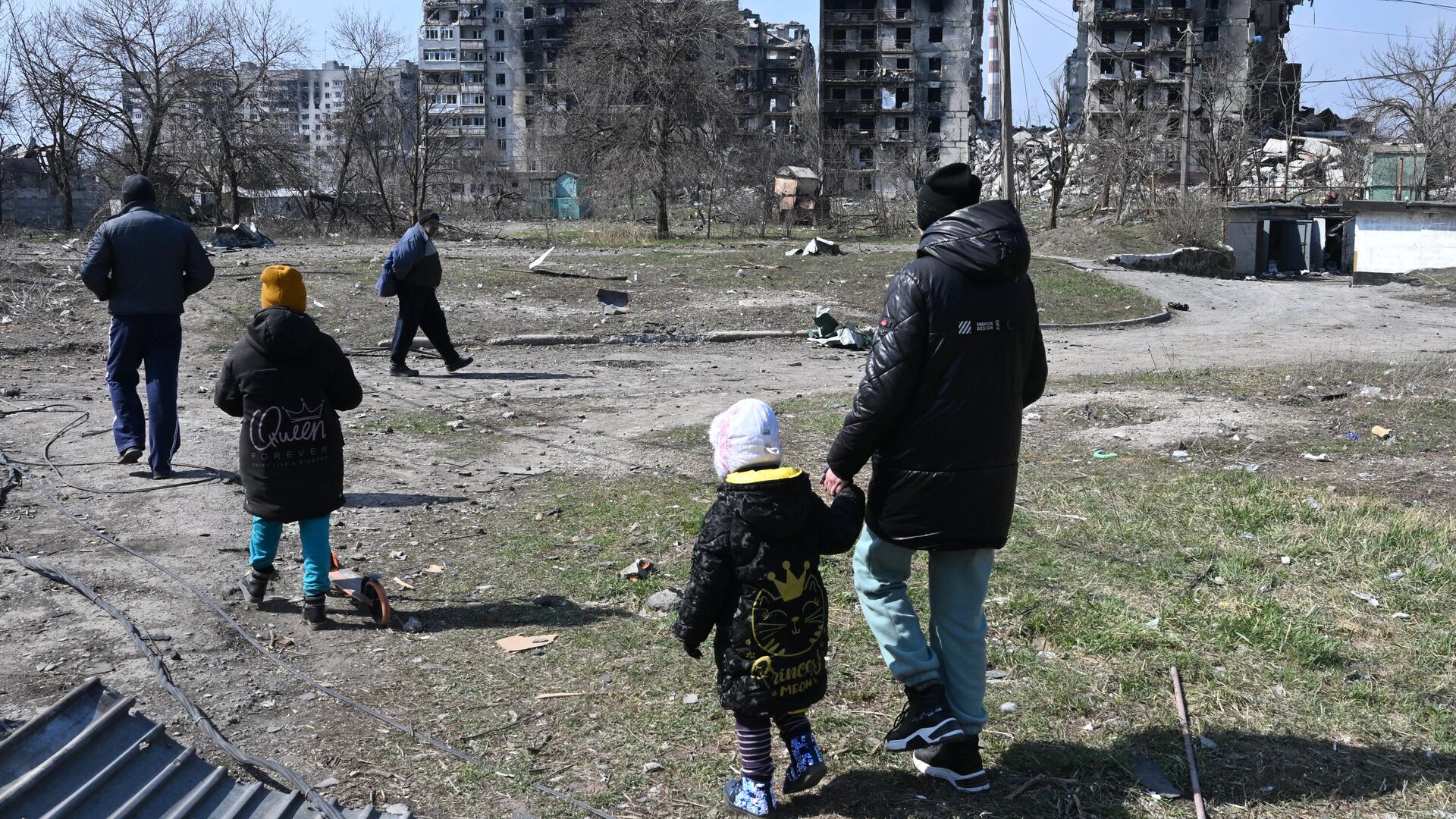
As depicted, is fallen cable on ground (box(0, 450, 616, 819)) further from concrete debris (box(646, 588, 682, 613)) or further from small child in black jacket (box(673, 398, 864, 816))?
concrete debris (box(646, 588, 682, 613))

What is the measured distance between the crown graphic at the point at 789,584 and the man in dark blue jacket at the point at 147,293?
214 inches

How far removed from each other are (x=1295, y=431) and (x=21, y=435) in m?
9.83

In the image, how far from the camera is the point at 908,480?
3.34m

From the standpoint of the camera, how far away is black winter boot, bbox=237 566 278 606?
502cm

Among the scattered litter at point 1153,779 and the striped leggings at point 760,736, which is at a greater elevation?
the striped leggings at point 760,736

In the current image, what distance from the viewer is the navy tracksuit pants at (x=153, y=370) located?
724 centimetres

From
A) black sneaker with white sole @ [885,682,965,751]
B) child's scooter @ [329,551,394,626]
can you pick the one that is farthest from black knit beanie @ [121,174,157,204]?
black sneaker with white sole @ [885,682,965,751]

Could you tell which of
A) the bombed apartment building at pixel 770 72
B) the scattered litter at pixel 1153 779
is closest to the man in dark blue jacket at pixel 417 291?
the scattered litter at pixel 1153 779

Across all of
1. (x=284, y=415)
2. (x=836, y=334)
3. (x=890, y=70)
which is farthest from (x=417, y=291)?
(x=890, y=70)

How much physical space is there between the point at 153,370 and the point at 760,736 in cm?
564

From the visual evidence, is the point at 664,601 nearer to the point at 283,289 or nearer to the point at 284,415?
the point at 284,415

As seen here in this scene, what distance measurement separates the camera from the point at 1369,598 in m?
5.03

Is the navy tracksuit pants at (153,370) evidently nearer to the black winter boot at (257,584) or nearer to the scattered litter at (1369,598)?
the black winter boot at (257,584)

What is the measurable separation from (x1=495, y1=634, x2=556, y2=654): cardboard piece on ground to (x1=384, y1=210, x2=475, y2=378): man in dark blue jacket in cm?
716
